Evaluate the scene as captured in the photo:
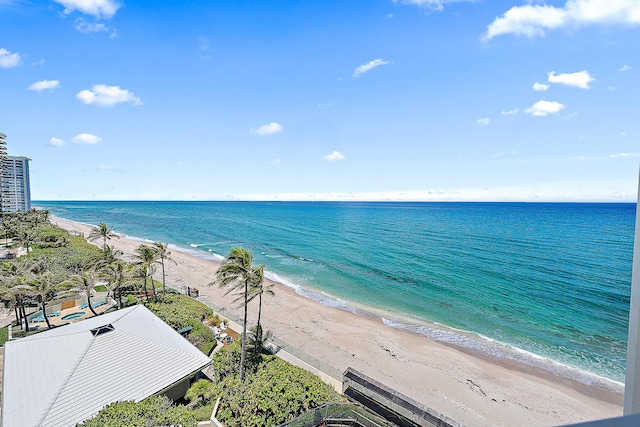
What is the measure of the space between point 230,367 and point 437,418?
33.4ft

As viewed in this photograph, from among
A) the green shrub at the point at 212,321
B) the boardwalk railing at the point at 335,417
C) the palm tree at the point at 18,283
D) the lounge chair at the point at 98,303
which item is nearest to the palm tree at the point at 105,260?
the lounge chair at the point at 98,303

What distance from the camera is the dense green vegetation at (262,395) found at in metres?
12.7

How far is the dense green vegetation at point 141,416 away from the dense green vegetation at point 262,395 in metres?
2.13

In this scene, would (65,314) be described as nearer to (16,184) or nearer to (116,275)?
(116,275)

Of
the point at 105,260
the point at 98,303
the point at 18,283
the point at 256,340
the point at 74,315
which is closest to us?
the point at 256,340

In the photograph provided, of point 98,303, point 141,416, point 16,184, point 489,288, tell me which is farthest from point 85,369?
point 16,184

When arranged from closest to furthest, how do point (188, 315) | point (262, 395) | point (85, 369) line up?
1. point (262, 395)
2. point (85, 369)
3. point (188, 315)

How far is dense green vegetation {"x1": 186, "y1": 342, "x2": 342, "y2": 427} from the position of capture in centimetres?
1266

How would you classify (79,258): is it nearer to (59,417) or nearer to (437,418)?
(59,417)

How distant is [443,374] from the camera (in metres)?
20.0

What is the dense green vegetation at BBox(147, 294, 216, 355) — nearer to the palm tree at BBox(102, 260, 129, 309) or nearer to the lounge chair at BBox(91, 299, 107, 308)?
the palm tree at BBox(102, 260, 129, 309)

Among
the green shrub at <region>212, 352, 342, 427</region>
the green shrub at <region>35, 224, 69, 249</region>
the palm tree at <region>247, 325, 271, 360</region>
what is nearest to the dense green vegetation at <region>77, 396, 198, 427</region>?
the green shrub at <region>212, 352, 342, 427</region>

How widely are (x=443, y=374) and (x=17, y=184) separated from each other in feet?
381

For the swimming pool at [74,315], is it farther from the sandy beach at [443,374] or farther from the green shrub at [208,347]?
the green shrub at [208,347]
